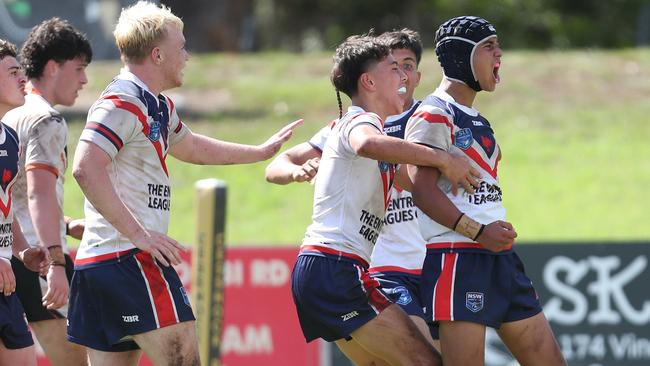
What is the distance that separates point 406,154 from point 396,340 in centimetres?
85

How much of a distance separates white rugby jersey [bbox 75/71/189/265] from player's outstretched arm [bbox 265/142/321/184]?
673mm

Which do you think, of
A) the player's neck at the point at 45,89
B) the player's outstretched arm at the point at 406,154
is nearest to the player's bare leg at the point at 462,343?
the player's outstretched arm at the point at 406,154

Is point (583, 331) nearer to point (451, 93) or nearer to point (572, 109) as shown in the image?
point (451, 93)

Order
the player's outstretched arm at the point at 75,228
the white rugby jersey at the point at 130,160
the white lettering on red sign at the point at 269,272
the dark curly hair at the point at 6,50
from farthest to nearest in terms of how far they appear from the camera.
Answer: the white lettering on red sign at the point at 269,272 < the player's outstretched arm at the point at 75,228 < the dark curly hair at the point at 6,50 < the white rugby jersey at the point at 130,160

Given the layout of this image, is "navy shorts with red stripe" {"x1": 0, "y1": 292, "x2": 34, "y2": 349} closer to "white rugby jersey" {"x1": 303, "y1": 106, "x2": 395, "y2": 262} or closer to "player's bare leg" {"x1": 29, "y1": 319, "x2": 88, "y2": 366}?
"player's bare leg" {"x1": 29, "y1": 319, "x2": 88, "y2": 366}

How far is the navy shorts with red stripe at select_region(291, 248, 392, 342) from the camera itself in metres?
5.49

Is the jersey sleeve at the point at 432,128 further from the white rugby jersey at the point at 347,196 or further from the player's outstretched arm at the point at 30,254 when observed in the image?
the player's outstretched arm at the point at 30,254

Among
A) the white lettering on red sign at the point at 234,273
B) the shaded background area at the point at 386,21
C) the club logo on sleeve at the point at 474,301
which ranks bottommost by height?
the white lettering on red sign at the point at 234,273

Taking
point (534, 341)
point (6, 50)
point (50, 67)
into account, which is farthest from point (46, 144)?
point (534, 341)

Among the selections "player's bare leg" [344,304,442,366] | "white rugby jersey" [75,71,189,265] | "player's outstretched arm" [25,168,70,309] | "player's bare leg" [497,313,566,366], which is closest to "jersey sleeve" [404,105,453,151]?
"player's bare leg" [344,304,442,366]

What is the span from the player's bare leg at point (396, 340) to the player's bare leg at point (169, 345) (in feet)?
2.51

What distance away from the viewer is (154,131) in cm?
552

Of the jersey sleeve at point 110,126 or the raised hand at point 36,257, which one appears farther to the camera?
the raised hand at point 36,257

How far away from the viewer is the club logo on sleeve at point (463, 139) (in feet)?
18.4
